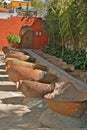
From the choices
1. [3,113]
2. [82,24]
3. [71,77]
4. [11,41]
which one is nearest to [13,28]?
[11,41]

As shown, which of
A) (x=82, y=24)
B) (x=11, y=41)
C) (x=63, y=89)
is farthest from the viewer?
(x=11, y=41)

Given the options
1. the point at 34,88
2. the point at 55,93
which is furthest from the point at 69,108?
the point at 34,88

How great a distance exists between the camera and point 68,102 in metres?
6.31

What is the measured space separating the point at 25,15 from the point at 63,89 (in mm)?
23414

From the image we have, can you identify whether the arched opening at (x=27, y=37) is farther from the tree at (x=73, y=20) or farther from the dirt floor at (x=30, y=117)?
the dirt floor at (x=30, y=117)

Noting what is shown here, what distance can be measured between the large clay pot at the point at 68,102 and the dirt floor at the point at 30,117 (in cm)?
13

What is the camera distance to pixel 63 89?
682 cm

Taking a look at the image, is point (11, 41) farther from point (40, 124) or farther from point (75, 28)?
point (40, 124)

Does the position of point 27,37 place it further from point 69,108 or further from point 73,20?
point 69,108

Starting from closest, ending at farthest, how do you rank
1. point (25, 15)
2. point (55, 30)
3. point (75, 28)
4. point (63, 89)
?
point (63, 89), point (75, 28), point (55, 30), point (25, 15)

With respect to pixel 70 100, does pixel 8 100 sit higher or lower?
lower

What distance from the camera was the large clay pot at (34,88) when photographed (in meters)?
7.35

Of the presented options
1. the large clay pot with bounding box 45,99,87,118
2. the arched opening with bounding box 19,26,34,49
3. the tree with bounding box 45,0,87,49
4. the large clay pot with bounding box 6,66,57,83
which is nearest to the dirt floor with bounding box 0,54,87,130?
the large clay pot with bounding box 45,99,87,118

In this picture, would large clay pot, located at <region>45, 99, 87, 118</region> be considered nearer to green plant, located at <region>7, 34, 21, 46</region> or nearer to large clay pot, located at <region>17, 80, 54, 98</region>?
large clay pot, located at <region>17, 80, 54, 98</region>
